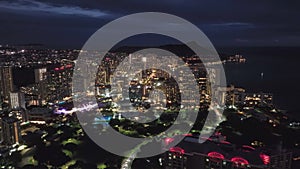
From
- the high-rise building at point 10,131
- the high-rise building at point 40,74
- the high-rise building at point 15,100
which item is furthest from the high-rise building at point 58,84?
the high-rise building at point 10,131

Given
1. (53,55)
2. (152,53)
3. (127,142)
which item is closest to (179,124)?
(127,142)

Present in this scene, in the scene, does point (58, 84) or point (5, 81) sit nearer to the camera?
point (5, 81)

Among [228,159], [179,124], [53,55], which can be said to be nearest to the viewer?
[228,159]

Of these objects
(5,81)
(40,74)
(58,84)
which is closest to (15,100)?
(5,81)

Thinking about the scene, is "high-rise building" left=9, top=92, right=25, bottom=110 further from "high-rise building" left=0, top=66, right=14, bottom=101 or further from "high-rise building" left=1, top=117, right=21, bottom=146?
"high-rise building" left=1, top=117, right=21, bottom=146

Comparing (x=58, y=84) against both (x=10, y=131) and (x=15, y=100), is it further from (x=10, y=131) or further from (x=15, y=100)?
(x=10, y=131)

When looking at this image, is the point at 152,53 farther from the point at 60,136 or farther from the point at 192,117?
the point at 60,136

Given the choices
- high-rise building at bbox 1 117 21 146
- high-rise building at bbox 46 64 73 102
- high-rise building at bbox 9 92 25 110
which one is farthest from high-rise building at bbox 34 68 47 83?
high-rise building at bbox 1 117 21 146

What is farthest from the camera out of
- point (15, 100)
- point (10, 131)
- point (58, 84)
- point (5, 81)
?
point (58, 84)

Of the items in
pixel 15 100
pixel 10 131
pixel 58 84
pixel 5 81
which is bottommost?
pixel 10 131
